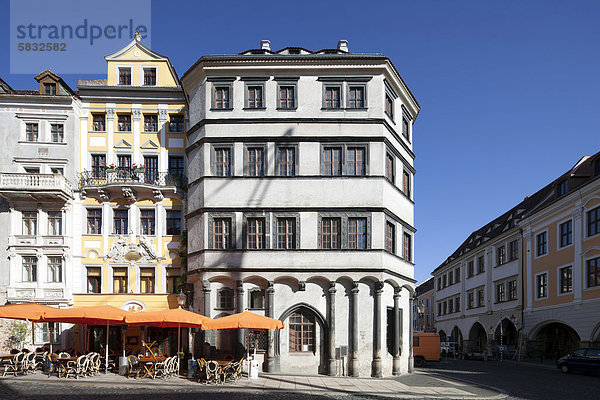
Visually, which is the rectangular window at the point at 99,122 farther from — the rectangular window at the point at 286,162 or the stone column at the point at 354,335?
the stone column at the point at 354,335

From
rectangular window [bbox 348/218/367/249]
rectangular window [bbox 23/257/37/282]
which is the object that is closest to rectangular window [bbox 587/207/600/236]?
rectangular window [bbox 348/218/367/249]

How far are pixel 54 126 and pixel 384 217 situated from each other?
797 inches

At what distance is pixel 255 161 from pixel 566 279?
26344mm

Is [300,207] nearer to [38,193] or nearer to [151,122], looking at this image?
[151,122]

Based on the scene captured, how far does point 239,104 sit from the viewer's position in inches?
1282

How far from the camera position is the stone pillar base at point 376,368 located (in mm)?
30172

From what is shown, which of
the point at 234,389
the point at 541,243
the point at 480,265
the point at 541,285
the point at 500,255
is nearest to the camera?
the point at 234,389

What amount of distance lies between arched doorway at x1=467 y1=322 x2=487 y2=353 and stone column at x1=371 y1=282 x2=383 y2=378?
37.4 metres

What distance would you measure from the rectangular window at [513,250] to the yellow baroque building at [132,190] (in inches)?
1279

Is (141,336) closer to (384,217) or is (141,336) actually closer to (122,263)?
(122,263)

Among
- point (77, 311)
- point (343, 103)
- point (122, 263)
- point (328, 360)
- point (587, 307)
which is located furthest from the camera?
point (587, 307)

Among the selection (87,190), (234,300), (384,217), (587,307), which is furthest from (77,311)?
(587,307)

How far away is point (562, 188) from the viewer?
46562 mm

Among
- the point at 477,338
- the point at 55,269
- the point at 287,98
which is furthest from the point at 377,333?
the point at 477,338
